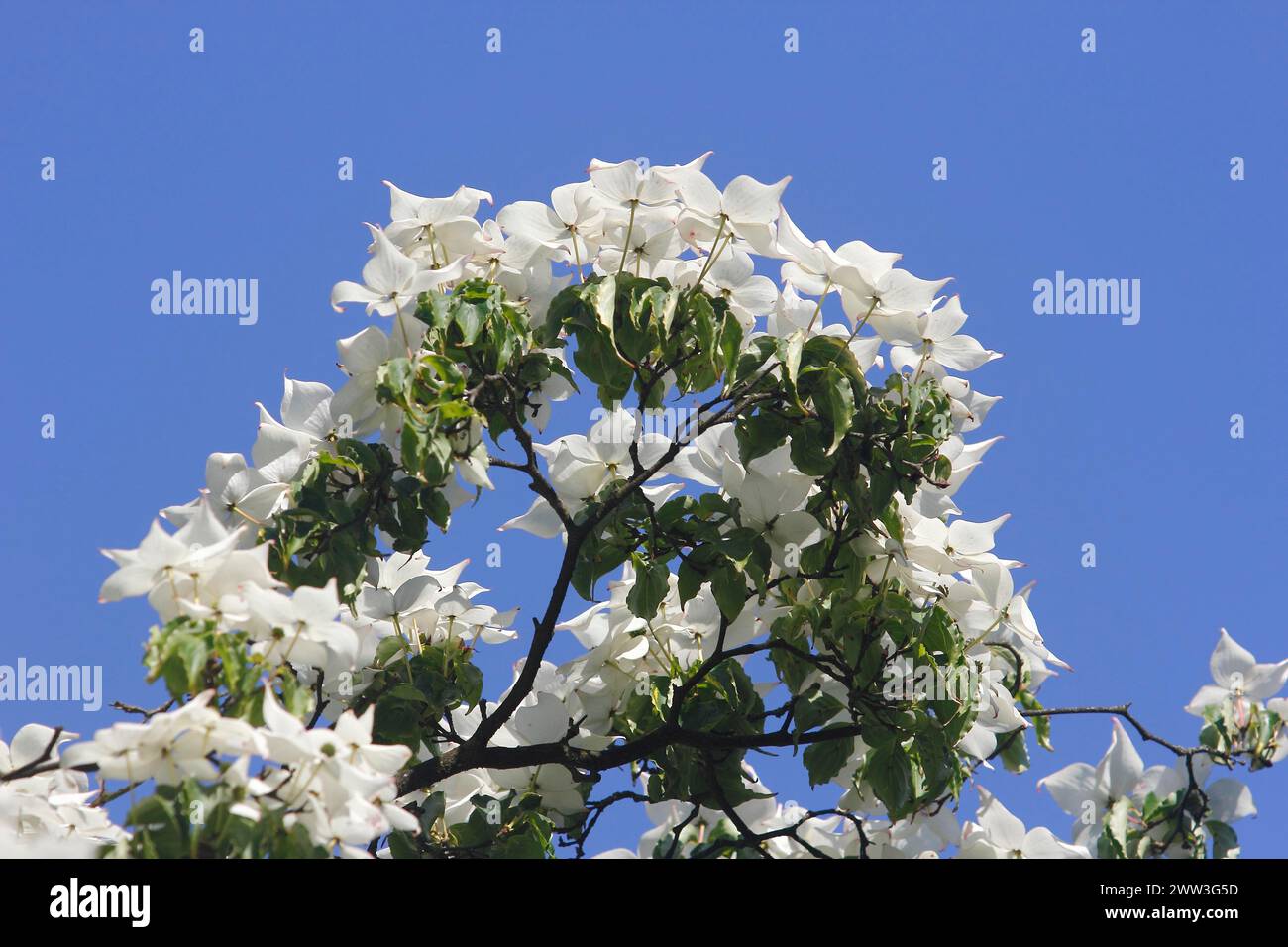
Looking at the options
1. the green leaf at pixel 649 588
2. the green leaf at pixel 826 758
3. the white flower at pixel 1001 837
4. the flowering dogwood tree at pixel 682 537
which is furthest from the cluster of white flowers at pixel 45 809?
the white flower at pixel 1001 837

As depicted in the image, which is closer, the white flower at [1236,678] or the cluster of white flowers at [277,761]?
the cluster of white flowers at [277,761]

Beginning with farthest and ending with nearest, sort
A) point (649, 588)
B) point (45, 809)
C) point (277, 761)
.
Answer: point (649, 588) → point (45, 809) → point (277, 761)

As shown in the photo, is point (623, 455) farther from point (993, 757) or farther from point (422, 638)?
point (993, 757)

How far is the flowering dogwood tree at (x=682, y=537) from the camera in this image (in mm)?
3277

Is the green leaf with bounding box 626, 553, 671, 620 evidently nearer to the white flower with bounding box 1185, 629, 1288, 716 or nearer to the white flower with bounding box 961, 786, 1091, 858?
the white flower with bounding box 961, 786, 1091, 858

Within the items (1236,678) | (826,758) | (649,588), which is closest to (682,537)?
(649,588)

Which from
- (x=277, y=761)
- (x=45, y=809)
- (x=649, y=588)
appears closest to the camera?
(x=277, y=761)

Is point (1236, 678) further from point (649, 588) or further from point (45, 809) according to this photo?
point (45, 809)

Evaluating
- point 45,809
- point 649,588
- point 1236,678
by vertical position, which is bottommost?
point 45,809

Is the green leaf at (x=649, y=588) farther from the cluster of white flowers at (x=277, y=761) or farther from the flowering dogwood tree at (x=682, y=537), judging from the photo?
the cluster of white flowers at (x=277, y=761)

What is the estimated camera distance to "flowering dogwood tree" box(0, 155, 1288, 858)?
3.28 metres

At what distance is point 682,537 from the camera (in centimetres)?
357
